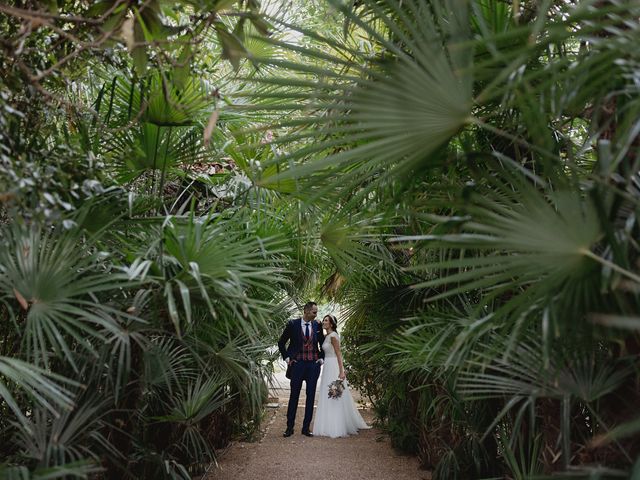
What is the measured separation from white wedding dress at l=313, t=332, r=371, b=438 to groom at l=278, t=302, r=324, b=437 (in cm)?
21

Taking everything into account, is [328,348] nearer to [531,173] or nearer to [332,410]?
[332,410]

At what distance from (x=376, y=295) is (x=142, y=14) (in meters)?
3.42

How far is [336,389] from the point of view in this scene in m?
8.14

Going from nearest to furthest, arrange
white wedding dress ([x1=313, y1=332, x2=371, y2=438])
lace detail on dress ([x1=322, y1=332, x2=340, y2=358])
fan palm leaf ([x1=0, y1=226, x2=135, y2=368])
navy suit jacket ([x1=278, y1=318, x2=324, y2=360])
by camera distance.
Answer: fan palm leaf ([x1=0, y1=226, x2=135, y2=368]), navy suit jacket ([x1=278, y1=318, x2=324, y2=360]), white wedding dress ([x1=313, y1=332, x2=371, y2=438]), lace detail on dress ([x1=322, y1=332, x2=340, y2=358])

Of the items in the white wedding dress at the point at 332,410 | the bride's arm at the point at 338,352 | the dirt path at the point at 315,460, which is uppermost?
the bride's arm at the point at 338,352

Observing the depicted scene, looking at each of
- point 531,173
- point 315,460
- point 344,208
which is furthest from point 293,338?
point 531,173

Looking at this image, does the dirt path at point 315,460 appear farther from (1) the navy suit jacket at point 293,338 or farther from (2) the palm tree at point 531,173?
(2) the palm tree at point 531,173

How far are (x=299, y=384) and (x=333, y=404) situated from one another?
1.76ft

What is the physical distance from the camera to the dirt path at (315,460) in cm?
581

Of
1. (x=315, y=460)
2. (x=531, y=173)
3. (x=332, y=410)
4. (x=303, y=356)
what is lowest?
(x=315, y=460)

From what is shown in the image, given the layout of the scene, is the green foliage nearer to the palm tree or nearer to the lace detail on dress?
the palm tree

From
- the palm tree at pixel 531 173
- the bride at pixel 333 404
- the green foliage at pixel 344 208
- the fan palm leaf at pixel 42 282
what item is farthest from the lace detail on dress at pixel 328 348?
the fan palm leaf at pixel 42 282

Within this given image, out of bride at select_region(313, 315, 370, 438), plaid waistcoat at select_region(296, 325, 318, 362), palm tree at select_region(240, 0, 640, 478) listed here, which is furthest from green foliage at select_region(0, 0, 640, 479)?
bride at select_region(313, 315, 370, 438)

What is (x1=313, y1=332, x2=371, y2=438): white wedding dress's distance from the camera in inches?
320
